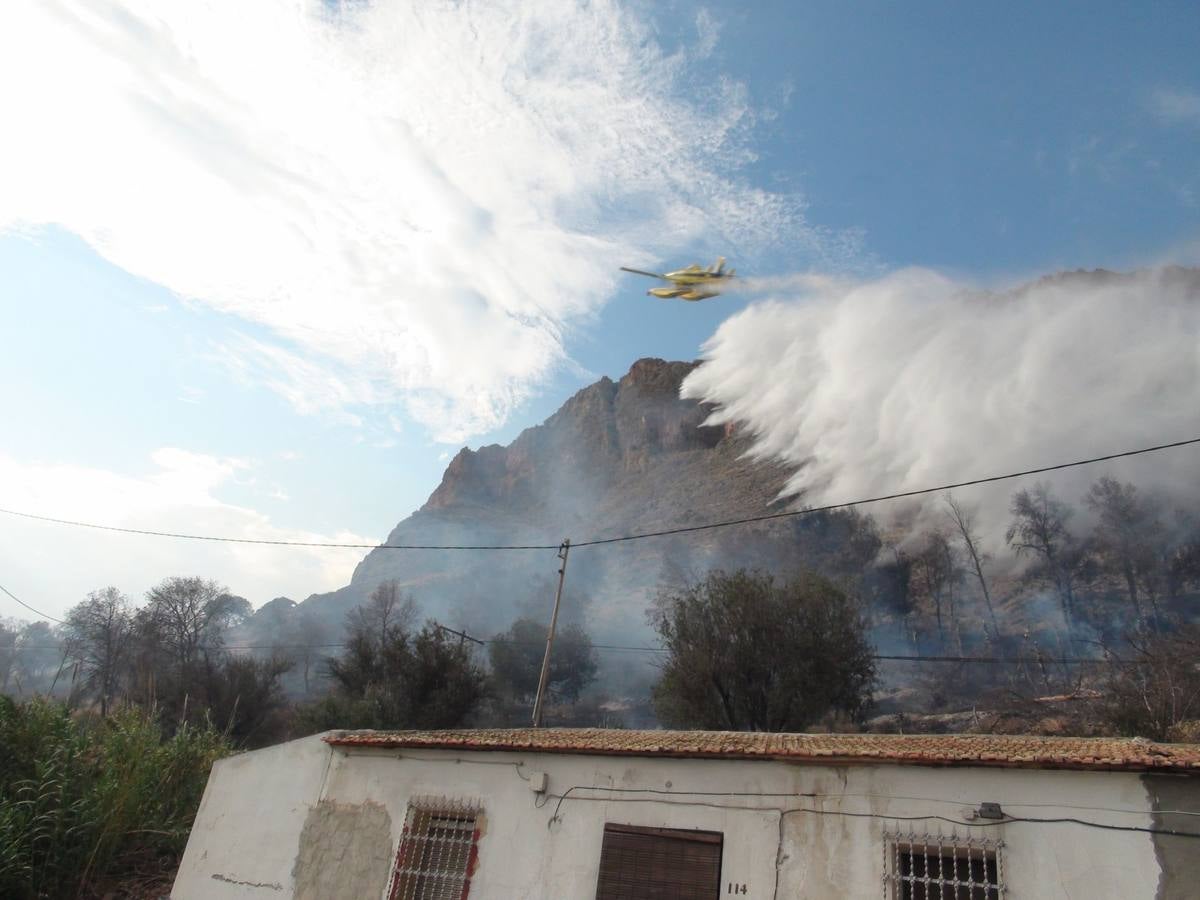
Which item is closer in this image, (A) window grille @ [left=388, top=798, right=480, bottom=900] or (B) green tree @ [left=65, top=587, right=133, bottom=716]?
(A) window grille @ [left=388, top=798, right=480, bottom=900]

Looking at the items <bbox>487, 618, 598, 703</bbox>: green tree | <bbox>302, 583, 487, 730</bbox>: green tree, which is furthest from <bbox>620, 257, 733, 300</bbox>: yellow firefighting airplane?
<bbox>487, 618, 598, 703</bbox>: green tree

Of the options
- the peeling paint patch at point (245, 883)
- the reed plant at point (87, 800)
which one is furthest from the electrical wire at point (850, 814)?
the reed plant at point (87, 800)

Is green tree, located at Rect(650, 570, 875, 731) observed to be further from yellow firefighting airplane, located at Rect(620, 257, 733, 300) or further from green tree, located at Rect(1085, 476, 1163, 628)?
green tree, located at Rect(1085, 476, 1163, 628)

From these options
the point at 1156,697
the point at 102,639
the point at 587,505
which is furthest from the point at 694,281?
the point at 587,505

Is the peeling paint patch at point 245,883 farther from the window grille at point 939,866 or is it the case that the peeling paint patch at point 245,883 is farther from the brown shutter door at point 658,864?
the window grille at point 939,866

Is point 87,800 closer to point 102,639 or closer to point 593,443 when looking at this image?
point 102,639

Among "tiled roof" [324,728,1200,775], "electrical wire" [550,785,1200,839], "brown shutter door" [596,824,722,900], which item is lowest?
"brown shutter door" [596,824,722,900]

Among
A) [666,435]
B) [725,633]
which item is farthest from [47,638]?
[725,633]

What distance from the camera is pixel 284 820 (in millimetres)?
11875

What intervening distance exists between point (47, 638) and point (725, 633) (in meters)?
104

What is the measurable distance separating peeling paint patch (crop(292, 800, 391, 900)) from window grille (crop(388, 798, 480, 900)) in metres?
0.26

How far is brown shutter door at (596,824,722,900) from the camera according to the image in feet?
30.1

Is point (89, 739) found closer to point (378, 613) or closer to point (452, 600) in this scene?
point (378, 613)

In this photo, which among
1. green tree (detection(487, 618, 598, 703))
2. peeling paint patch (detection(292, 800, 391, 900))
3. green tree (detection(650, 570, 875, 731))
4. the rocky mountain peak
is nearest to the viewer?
peeling paint patch (detection(292, 800, 391, 900))
